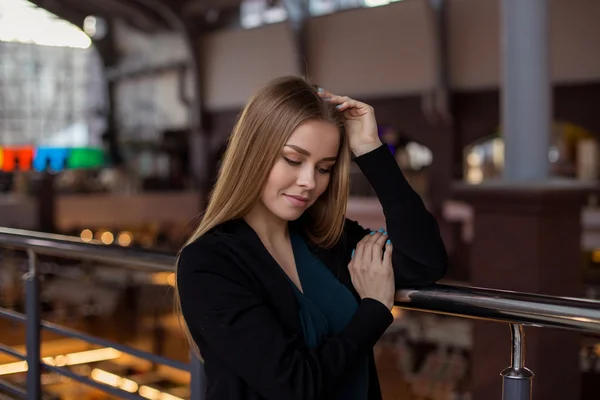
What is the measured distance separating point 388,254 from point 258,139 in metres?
0.31

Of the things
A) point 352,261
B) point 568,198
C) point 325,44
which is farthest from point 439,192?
point 352,261

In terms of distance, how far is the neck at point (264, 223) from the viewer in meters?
1.36

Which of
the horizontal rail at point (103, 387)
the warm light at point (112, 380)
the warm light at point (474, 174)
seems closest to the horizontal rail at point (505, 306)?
the horizontal rail at point (103, 387)

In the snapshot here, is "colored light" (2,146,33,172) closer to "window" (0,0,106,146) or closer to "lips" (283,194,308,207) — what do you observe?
"window" (0,0,106,146)

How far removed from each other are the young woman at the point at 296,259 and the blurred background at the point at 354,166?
0.49 metres

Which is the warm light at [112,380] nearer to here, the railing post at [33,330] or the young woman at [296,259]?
the railing post at [33,330]

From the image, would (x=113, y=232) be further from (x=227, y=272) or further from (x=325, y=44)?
(x=227, y=272)

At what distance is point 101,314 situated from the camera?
386 inches

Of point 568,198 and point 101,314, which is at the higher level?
point 568,198

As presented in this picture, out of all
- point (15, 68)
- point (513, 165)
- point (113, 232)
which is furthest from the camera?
point (15, 68)

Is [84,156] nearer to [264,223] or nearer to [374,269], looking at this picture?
[264,223]

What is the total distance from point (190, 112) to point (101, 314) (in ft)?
Result: 18.6

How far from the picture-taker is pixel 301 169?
4.18 ft

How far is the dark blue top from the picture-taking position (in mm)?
1260
